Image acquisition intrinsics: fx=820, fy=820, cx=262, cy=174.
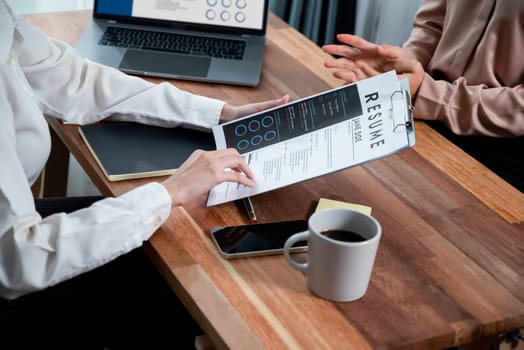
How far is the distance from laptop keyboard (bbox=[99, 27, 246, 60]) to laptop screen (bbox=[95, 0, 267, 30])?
0.05m

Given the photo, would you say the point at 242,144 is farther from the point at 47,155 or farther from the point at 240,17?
the point at 240,17

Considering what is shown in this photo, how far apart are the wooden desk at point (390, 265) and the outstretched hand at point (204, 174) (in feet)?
0.16

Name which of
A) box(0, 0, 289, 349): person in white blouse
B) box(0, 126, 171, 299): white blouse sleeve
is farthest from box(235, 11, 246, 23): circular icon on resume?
box(0, 126, 171, 299): white blouse sleeve

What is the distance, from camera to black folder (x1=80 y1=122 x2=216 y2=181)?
4.56 feet

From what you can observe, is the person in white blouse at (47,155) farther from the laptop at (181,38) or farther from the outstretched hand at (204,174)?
the laptop at (181,38)

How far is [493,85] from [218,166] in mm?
767

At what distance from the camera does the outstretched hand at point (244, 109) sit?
1544mm

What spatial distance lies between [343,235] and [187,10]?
96cm

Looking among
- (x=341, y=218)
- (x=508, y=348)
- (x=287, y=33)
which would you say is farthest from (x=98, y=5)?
(x=508, y=348)

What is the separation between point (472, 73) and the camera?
181cm

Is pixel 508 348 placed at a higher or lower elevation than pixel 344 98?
lower

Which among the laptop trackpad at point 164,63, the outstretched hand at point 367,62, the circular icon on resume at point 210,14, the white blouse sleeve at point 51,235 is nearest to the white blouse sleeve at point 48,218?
the white blouse sleeve at point 51,235

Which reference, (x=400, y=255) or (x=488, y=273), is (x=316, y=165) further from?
(x=488, y=273)

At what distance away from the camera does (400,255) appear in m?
1.25
